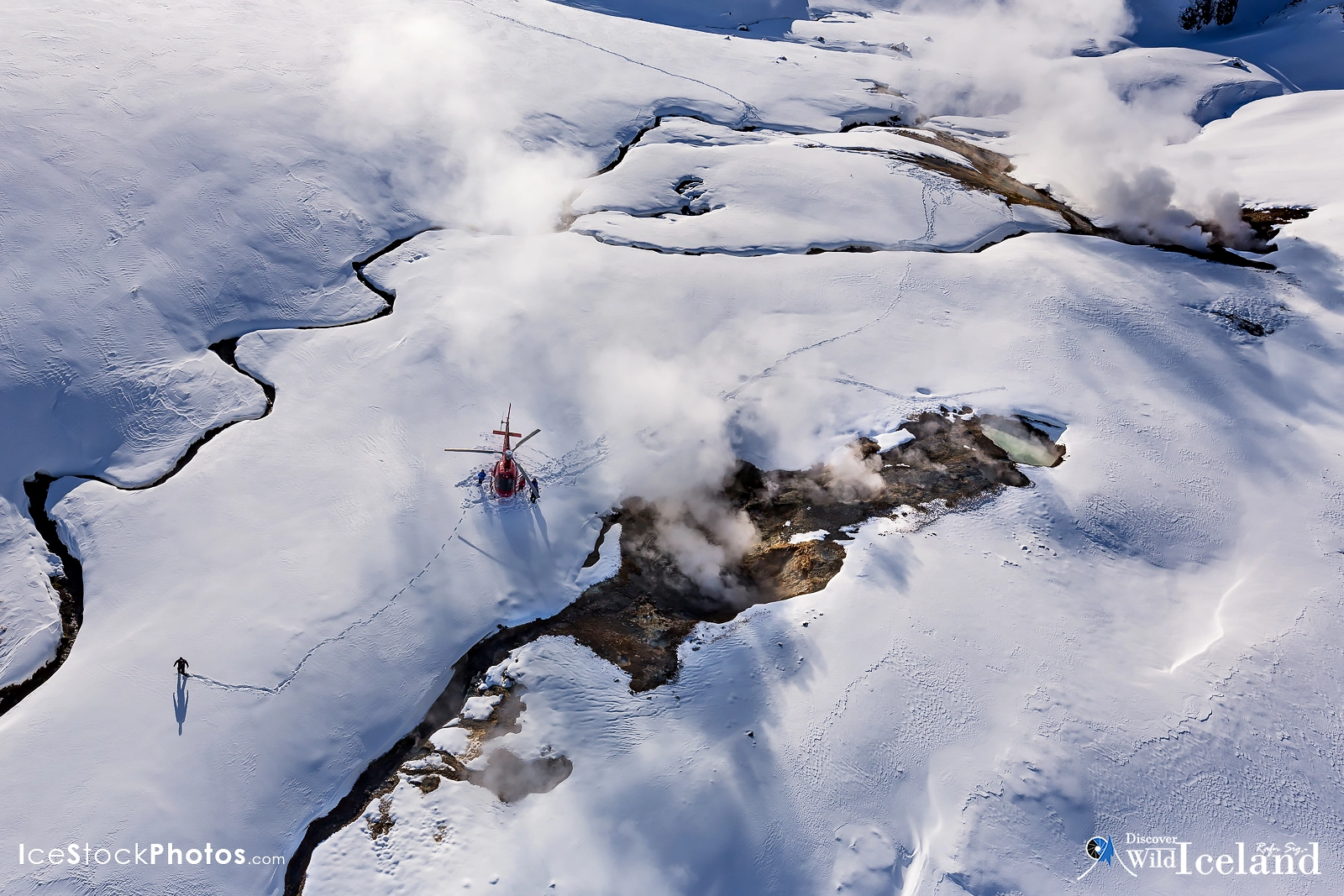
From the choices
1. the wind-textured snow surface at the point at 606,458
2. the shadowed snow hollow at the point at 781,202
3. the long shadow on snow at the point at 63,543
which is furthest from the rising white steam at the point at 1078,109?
the long shadow on snow at the point at 63,543

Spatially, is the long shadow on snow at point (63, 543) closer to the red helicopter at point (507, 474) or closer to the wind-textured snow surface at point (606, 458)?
the wind-textured snow surface at point (606, 458)

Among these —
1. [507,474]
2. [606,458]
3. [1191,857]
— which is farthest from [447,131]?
[1191,857]

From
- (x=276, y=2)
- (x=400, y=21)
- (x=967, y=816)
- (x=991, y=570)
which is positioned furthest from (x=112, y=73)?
(x=967, y=816)

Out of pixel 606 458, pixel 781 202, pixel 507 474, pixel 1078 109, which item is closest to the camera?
pixel 507 474

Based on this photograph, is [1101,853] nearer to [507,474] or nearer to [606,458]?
[606,458]

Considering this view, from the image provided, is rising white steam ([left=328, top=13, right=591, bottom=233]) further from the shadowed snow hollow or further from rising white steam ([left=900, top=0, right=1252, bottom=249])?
rising white steam ([left=900, top=0, right=1252, bottom=249])

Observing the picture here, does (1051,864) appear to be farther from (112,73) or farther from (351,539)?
(112,73)

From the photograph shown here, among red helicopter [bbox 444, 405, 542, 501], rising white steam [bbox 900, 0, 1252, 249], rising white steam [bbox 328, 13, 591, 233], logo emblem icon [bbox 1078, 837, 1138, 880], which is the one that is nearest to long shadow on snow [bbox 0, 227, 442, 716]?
red helicopter [bbox 444, 405, 542, 501]
